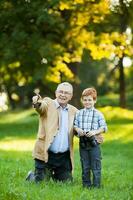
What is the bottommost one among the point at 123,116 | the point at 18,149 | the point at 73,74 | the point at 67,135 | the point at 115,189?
the point at 115,189

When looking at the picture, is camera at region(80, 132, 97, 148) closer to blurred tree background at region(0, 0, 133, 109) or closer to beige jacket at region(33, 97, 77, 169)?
beige jacket at region(33, 97, 77, 169)

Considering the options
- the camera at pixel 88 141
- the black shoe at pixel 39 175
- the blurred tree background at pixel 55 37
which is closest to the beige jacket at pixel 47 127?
the black shoe at pixel 39 175

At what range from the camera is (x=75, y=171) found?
13156mm

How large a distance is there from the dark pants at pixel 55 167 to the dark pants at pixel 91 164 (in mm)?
518

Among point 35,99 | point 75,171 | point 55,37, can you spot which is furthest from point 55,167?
point 55,37

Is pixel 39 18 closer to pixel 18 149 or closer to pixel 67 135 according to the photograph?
pixel 18 149

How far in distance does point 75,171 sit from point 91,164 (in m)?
2.76

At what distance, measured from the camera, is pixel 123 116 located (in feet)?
99.7

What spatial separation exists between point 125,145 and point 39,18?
880 centimetres

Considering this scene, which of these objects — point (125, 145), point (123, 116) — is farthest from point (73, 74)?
point (125, 145)

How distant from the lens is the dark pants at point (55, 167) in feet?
35.5

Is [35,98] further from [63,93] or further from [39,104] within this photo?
[63,93]

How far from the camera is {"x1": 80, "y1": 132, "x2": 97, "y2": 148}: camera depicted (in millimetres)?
10273

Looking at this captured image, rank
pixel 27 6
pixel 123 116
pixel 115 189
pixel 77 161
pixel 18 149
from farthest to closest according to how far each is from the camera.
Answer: pixel 123 116
pixel 27 6
pixel 18 149
pixel 77 161
pixel 115 189
